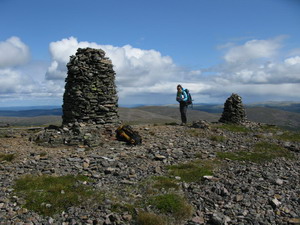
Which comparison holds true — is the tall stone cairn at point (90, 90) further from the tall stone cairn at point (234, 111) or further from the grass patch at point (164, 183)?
the tall stone cairn at point (234, 111)

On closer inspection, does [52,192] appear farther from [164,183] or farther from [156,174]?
[156,174]

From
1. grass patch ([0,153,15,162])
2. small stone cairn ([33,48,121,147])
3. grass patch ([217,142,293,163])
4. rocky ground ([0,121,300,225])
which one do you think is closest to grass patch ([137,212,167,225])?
rocky ground ([0,121,300,225])

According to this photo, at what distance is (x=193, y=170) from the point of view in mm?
13062

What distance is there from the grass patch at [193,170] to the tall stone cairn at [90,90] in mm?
9501

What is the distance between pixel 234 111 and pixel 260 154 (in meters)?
17.0

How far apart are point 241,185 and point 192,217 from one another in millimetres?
3591

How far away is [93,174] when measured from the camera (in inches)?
469

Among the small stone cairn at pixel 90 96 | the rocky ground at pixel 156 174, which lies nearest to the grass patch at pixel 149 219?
the rocky ground at pixel 156 174

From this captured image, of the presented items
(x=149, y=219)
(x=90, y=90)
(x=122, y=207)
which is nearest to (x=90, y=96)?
(x=90, y=90)

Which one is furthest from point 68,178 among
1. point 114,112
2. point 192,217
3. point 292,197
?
point 114,112

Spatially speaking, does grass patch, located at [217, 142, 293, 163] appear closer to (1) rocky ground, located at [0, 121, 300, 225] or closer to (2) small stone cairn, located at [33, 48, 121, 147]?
(1) rocky ground, located at [0, 121, 300, 225]

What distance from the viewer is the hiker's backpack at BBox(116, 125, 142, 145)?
18.0 meters

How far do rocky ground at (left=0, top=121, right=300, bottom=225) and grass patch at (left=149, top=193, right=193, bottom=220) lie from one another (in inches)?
9.5

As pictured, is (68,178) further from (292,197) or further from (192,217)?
(292,197)
